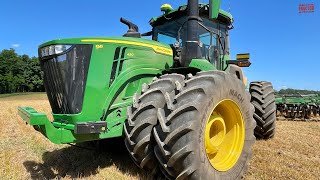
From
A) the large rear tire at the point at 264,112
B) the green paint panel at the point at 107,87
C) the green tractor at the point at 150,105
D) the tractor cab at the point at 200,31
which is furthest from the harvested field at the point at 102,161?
the tractor cab at the point at 200,31

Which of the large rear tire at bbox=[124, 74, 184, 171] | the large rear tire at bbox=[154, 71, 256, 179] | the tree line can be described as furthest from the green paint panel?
the tree line

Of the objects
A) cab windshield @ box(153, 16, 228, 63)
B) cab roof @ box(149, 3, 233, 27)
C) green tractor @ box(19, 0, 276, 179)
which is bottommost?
green tractor @ box(19, 0, 276, 179)

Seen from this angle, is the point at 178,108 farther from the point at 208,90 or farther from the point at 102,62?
the point at 102,62

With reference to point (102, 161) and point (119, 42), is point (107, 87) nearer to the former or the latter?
point (119, 42)

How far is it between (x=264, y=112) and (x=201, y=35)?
2.53m

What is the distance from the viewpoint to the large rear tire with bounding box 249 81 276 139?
265 inches

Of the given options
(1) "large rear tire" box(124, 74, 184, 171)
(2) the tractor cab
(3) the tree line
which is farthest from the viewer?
(3) the tree line

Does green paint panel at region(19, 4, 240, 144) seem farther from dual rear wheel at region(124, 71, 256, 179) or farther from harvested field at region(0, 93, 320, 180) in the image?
harvested field at region(0, 93, 320, 180)

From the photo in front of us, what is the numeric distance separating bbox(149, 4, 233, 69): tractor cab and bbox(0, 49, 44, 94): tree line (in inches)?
2683

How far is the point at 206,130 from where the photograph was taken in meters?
3.80

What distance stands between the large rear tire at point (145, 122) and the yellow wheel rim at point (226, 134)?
2.51 ft

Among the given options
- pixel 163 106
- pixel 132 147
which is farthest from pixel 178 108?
pixel 132 147

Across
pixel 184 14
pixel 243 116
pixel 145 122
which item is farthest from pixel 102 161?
pixel 184 14

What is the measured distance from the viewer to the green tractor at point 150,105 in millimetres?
3359
